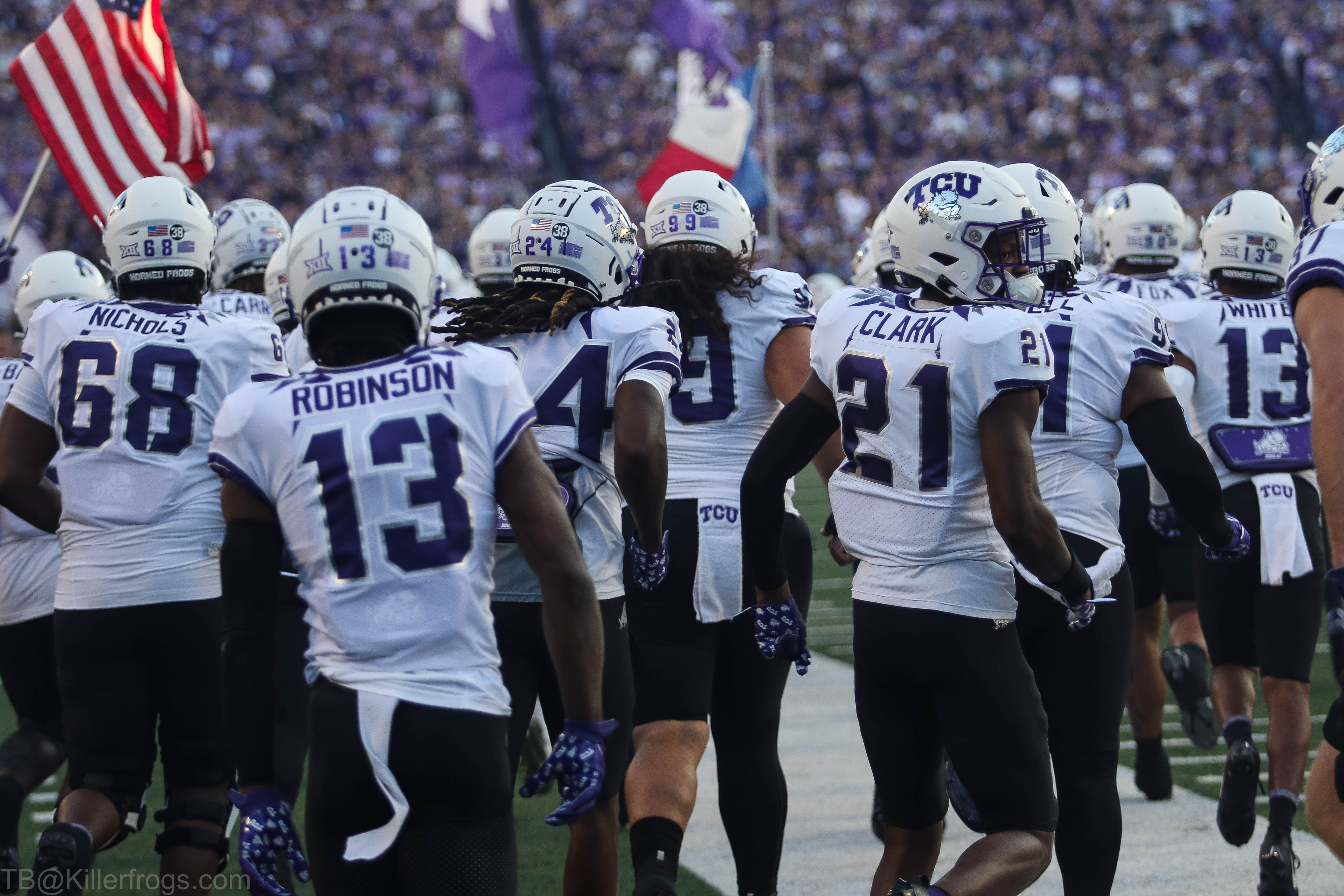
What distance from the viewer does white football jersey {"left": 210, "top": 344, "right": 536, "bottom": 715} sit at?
250 cm

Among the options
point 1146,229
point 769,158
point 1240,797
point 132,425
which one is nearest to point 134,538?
point 132,425

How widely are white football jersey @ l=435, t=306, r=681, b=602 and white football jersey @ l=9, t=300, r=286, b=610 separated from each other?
0.79 meters

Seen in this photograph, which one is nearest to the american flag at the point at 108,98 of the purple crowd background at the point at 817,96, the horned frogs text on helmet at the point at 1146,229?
the horned frogs text on helmet at the point at 1146,229

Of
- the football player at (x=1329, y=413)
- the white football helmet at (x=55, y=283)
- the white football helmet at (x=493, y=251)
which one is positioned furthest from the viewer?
the white football helmet at (x=493, y=251)

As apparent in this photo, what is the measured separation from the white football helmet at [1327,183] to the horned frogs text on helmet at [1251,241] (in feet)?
5.25

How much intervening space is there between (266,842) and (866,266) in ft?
16.5

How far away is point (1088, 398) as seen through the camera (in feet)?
12.6

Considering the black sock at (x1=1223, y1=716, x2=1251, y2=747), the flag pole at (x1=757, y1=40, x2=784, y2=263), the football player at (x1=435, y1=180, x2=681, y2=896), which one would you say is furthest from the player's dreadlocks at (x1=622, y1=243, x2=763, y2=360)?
the flag pole at (x1=757, y1=40, x2=784, y2=263)

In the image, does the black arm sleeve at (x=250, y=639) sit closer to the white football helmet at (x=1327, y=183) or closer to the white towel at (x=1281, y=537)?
the white football helmet at (x=1327, y=183)

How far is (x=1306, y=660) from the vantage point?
191 inches

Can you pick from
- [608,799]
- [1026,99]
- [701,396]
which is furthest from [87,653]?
[1026,99]

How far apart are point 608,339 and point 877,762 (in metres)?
1.13

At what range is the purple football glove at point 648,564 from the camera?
154 inches

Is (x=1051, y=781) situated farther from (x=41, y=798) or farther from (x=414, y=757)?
(x=41, y=798)
